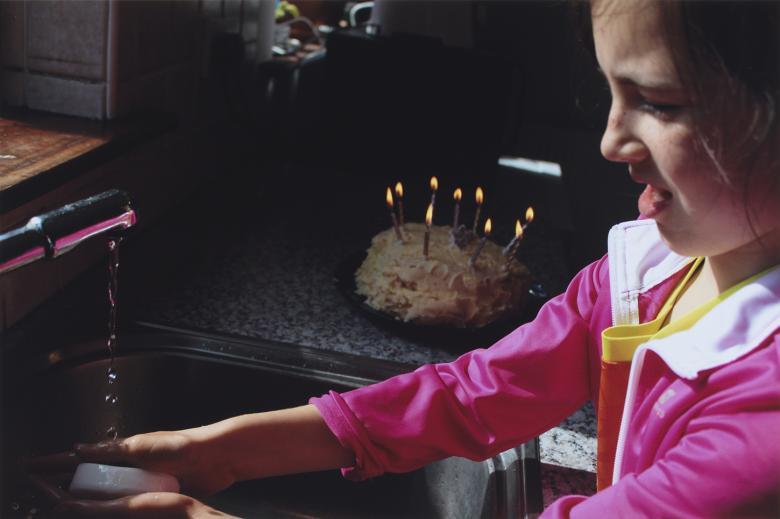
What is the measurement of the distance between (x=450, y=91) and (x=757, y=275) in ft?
3.79

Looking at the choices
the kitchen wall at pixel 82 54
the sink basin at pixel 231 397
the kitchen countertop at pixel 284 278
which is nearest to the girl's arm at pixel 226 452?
the sink basin at pixel 231 397

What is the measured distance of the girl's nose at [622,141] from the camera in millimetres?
645

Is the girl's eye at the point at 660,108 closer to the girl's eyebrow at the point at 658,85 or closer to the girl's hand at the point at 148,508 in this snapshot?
the girl's eyebrow at the point at 658,85

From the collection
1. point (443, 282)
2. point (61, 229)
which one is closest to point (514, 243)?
point (443, 282)

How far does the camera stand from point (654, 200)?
0.66 meters

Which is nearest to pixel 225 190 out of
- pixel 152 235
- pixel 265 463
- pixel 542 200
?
pixel 152 235

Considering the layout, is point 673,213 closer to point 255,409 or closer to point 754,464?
point 754,464

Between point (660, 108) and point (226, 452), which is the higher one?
point (660, 108)

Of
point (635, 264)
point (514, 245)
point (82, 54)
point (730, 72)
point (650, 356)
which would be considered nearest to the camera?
point (730, 72)

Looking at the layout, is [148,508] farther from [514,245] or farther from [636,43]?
[514,245]

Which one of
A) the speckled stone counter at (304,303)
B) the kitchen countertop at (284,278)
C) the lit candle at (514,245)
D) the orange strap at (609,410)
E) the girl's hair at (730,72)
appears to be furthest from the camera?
the lit candle at (514,245)

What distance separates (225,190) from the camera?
185cm

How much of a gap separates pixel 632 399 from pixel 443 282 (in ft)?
1.85

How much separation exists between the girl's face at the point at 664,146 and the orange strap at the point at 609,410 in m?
0.20
